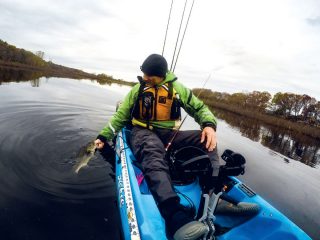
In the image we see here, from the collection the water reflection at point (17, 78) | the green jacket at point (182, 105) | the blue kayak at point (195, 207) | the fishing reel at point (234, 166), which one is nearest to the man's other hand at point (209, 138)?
the green jacket at point (182, 105)

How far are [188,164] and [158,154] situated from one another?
42 cm

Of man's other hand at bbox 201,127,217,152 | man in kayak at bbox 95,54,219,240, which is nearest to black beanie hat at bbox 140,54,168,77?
man in kayak at bbox 95,54,219,240

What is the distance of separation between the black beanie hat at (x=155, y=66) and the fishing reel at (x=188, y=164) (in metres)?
1.28

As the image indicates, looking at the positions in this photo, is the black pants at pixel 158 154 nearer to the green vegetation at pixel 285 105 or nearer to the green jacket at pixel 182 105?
the green jacket at pixel 182 105

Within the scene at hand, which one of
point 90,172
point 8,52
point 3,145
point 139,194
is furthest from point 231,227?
point 8,52

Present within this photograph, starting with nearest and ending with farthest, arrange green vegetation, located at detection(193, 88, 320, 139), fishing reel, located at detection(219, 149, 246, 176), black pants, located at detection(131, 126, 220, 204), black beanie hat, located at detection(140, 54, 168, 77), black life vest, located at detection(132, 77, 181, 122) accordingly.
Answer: black pants, located at detection(131, 126, 220, 204) < fishing reel, located at detection(219, 149, 246, 176) < black beanie hat, located at detection(140, 54, 168, 77) < black life vest, located at detection(132, 77, 181, 122) < green vegetation, located at detection(193, 88, 320, 139)

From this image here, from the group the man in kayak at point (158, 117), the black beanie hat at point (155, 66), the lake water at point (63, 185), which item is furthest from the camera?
the black beanie hat at point (155, 66)

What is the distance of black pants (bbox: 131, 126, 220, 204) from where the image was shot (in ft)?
8.72

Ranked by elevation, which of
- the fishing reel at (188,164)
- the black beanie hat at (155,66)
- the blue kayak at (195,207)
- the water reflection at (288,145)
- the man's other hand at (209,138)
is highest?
the black beanie hat at (155,66)

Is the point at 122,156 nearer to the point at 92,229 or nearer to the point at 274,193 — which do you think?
the point at 92,229

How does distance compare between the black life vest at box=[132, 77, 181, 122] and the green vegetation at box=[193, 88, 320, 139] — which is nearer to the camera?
the black life vest at box=[132, 77, 181, 122]

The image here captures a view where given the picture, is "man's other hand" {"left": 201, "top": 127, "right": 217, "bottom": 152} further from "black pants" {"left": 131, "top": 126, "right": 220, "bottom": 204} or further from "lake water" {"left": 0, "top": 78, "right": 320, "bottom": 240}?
"lake water" {"left": 0, "top": 78, "right": 320, "bottom": 240}

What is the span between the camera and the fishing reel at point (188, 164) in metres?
3.00

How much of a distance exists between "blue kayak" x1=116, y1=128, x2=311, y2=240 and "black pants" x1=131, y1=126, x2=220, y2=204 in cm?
18
